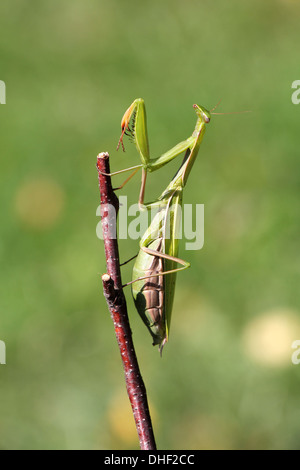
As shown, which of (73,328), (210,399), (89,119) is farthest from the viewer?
(89,119)

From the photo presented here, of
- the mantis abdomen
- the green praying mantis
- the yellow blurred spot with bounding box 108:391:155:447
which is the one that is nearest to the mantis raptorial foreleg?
the green praying mantis

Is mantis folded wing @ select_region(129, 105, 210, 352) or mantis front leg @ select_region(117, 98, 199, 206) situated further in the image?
mantis folded wing @ select_region(129, 105, 210, 352)

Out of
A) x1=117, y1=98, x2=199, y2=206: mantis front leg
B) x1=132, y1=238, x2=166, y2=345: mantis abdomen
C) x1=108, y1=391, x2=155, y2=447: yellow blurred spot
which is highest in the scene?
x1=117, y1=98, x2=199, y2=206: mantis front leg

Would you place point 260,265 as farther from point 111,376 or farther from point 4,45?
point 4,45

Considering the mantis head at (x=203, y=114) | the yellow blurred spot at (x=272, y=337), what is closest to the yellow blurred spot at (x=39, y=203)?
the yellow blurred spot at (x=272, y=337)

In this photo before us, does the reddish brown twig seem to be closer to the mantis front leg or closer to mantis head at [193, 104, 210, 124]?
the mantis front leg

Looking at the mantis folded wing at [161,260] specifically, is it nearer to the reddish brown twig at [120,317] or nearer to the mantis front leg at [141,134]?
the mantis front leg at [141,134]

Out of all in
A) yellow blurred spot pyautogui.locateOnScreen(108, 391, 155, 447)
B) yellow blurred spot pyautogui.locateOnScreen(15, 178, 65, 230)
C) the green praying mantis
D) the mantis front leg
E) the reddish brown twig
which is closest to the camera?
the reddish brown twig
